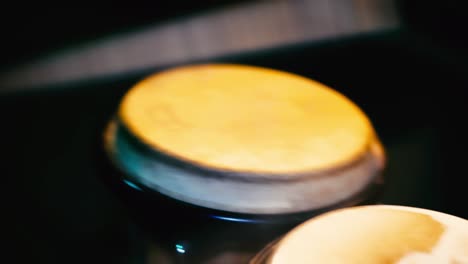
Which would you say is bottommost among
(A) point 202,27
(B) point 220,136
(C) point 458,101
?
(C) point 458,101

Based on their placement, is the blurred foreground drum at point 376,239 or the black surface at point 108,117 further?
the black surface at point 108,117

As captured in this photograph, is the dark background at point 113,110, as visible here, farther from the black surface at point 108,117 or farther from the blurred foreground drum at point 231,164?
the blurred foreground drum at point 231,164

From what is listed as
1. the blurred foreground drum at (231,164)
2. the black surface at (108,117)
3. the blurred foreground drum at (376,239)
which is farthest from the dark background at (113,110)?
the blurred foreground drum at (376,239)

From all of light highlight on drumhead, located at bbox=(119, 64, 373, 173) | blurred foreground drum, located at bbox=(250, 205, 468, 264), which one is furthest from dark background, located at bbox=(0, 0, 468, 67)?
blurred foreground drum, located at bbox=(250, 205, 468, 264)

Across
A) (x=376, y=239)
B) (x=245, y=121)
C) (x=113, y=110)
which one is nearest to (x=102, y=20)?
(x=113, y=110)

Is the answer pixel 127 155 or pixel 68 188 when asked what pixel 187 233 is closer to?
pixel 127 155

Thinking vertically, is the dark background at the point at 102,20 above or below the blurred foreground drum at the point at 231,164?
above

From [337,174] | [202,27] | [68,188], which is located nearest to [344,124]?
[337,174]
